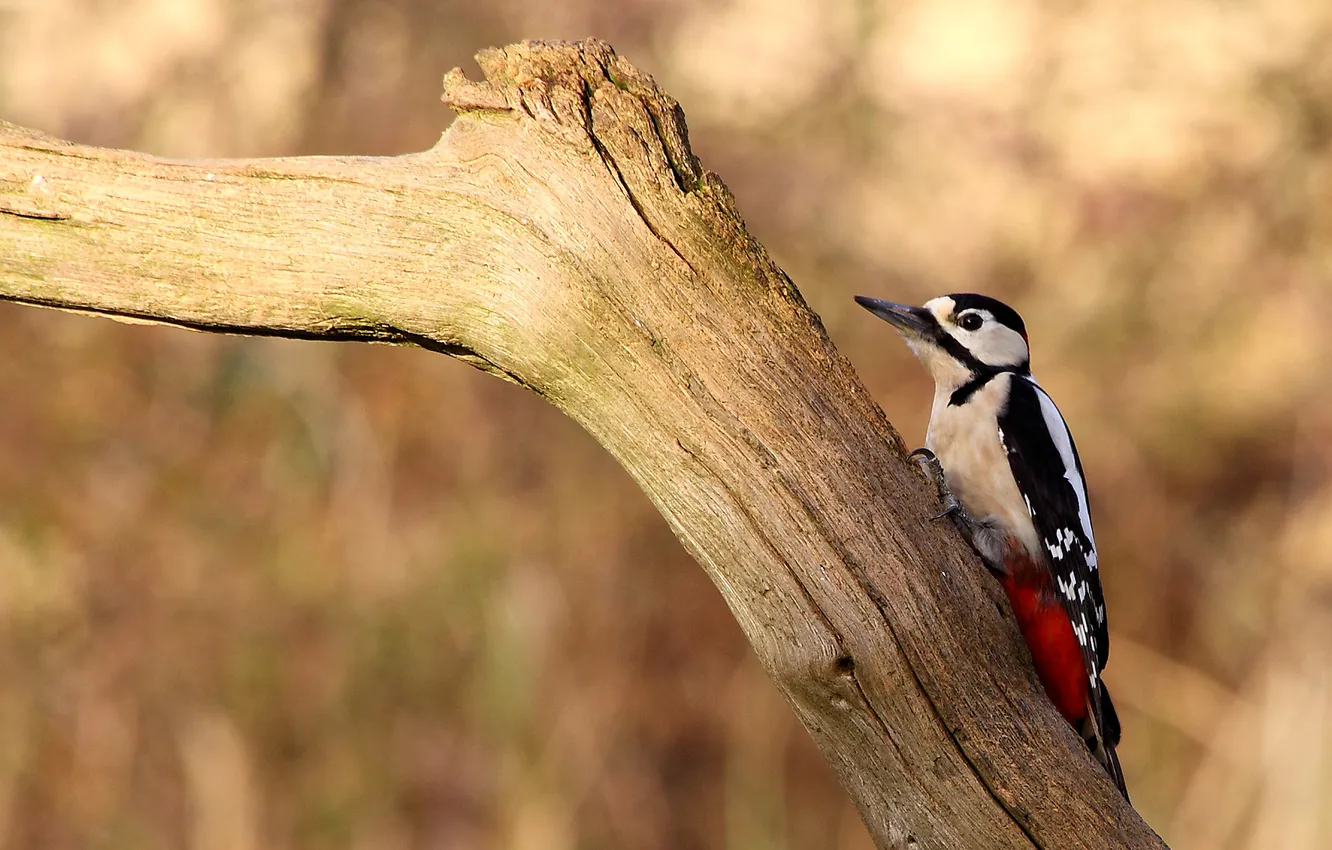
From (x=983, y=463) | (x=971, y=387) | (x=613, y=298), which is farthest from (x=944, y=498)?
(x=971, y=387)

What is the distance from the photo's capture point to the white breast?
11.0 ft

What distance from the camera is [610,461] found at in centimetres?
680

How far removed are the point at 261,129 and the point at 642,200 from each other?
4800 mm

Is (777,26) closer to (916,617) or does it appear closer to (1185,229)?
(1185,229)

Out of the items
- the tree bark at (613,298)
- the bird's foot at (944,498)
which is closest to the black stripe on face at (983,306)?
the bird's foot at (944,498)

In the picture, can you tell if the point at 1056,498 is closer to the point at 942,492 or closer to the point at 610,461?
the point at 942,492

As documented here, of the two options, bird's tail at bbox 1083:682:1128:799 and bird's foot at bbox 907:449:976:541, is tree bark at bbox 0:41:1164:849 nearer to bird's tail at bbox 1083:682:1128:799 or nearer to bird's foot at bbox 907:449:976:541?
bird's foot at bbox 907:449:976:541

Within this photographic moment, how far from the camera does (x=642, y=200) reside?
89.3 inches

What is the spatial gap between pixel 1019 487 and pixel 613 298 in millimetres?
1465

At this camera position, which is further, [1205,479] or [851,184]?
[1205,479]

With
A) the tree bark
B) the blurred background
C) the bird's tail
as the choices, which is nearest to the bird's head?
the bird's tail

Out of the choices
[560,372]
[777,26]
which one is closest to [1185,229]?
[777,26]

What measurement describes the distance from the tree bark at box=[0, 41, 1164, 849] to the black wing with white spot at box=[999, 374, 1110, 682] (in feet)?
3.21

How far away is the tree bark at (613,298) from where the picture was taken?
7.47ft
